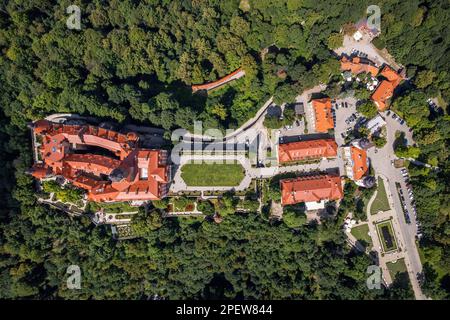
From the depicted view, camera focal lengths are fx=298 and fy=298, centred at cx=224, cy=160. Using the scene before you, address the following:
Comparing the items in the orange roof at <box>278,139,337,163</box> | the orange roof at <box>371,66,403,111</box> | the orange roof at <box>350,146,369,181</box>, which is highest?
the orange roof at <box>371,66,403,111</box>

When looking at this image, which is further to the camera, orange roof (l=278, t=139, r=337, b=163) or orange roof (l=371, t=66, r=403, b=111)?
orange roof (l=371, t=66, r=403, b=111)

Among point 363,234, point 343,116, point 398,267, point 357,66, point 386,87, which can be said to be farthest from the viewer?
point 363,234

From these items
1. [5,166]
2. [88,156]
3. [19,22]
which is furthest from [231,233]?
[19,22]

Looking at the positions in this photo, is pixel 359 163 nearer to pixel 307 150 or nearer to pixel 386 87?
pixel 307 150

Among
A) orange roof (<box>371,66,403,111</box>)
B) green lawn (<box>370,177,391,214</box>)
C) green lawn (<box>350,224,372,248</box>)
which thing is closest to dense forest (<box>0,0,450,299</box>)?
orange roof (<box>371,66,403,111</box>)

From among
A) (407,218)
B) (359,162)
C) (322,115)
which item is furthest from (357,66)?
(407,218)

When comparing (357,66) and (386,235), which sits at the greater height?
(357,66)

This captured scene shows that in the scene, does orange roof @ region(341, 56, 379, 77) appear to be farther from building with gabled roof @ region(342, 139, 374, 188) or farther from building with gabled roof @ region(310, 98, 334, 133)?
building with gabled roof @ region(342, 139, 374, 188)

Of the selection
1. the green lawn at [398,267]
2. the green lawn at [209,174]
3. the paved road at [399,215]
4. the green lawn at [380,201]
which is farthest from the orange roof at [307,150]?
the green lawn at [398,267]
